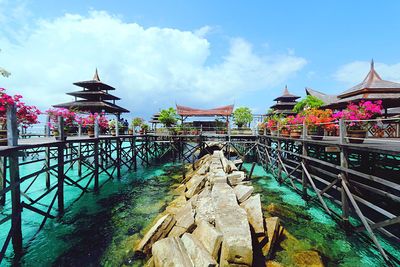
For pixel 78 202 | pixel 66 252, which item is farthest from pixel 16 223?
pixel 78 202

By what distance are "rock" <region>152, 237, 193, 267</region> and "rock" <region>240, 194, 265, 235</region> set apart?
2.02 m

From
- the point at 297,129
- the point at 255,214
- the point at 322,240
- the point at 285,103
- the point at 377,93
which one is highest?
the point at 285,103

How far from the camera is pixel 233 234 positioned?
3885mm

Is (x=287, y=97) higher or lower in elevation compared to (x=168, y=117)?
higher

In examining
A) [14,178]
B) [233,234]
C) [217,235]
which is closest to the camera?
[233,234]

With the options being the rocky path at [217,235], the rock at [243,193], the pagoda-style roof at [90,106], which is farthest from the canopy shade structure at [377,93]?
the pagoda-style roof at [90,106]

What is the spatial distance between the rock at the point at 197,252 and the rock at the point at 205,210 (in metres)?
0.91

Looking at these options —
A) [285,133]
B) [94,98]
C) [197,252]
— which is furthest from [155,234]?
[94,98]

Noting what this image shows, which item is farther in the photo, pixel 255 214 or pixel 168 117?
pixel 168 117

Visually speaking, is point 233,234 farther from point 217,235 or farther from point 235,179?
point 235,179

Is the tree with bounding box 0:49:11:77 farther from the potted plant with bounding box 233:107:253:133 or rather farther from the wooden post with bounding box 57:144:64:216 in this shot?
the potted plant with bounding box 233:107:253:133

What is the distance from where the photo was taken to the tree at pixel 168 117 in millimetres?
21047

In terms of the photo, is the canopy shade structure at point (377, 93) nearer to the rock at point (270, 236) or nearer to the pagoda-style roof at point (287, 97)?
the rock at point (270, 236)

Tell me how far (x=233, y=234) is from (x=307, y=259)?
2.69 metres
